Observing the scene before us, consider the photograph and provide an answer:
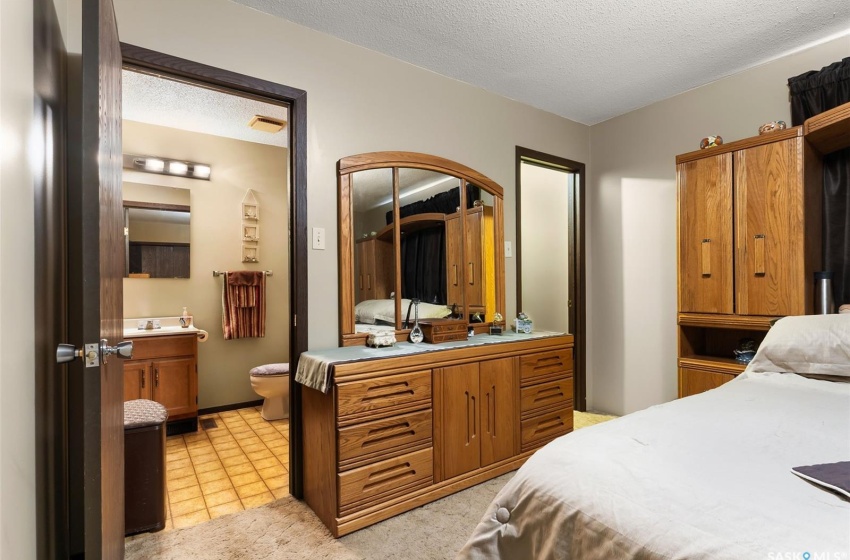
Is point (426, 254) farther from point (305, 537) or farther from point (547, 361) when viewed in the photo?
point (305, 537)

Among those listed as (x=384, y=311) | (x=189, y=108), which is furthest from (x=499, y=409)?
(x=189, y=108)

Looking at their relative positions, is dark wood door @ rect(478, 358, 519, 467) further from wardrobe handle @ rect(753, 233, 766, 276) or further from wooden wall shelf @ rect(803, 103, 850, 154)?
wooden wall shelf @ rect(803, 103, 850, 154)

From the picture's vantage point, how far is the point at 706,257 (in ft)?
8.91

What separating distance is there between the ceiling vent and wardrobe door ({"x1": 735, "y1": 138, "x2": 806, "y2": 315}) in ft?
11.2

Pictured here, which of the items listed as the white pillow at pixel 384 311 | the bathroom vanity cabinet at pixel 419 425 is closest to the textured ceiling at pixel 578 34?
the white pillow at pixel 384 311

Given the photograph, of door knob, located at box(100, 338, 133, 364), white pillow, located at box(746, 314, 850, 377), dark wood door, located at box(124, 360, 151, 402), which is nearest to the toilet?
dark wood door, located at box(124, 360, 151, 402)

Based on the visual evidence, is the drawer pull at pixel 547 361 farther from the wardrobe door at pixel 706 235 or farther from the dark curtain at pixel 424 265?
the wardrobe door at pixel 706 235

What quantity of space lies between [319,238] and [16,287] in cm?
142

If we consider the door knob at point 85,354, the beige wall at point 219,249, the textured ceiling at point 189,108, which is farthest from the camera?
the beige wall at point 219,249

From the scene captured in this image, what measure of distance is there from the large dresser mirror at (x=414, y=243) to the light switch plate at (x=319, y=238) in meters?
0.11

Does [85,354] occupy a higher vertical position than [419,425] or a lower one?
higher

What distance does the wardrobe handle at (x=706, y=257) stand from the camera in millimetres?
2709

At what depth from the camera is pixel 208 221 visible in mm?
3930

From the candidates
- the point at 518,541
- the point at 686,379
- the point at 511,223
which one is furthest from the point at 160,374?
the point at 686,379
